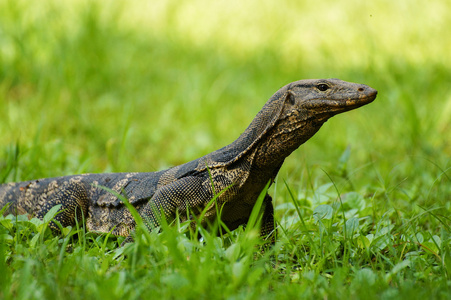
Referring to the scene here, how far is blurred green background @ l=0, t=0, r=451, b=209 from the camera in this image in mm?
6344

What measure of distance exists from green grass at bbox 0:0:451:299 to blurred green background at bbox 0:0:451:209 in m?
0.03

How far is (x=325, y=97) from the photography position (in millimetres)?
3582

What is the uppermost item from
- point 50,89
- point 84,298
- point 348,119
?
point 50,89

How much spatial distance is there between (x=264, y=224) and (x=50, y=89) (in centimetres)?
488

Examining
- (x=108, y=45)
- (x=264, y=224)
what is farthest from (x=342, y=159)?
(x=108, y=45)

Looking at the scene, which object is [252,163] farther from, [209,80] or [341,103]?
[209,80]

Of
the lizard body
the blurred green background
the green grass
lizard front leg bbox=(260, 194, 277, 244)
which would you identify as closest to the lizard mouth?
the lizard body

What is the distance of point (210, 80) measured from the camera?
930cm

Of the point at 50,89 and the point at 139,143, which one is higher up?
the point at 50,89

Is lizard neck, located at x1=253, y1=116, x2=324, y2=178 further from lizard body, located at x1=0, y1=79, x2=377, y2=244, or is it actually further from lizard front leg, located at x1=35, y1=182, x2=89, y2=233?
lizard front leg, located at x1=35, y1=182, x2=89, y2=233

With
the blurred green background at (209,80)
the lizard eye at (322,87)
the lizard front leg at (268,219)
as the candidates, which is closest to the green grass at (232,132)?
the blurred green background at (209,80)

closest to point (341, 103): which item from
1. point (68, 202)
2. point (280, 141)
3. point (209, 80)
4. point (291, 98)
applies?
point (291, 98)

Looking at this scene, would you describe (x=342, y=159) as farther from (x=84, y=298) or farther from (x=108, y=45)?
(x=108, y=45)

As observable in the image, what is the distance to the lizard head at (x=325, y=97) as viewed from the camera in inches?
138
